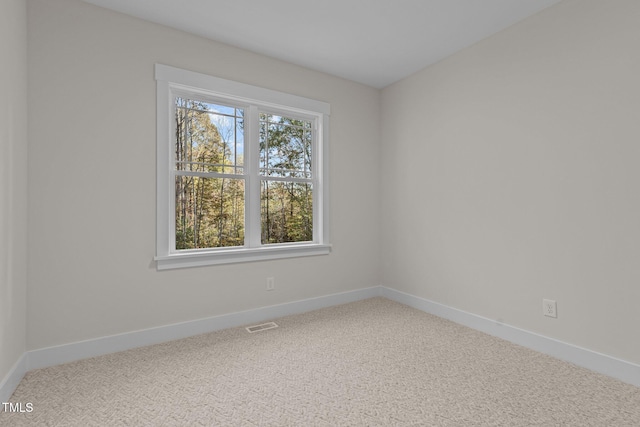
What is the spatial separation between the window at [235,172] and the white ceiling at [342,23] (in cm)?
40

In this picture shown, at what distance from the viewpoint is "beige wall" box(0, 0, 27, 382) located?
1.74m

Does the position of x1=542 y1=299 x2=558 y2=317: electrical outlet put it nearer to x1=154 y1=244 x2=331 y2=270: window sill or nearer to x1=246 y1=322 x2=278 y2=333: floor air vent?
x1=154 y1=244 x2=331 y2=270: window sill

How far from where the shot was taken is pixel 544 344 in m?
2.40

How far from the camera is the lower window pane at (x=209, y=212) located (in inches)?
111

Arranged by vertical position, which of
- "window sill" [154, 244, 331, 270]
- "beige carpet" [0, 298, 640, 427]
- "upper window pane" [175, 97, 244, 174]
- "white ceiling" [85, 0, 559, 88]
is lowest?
"beige carpet" [0, 298, 640, 427]

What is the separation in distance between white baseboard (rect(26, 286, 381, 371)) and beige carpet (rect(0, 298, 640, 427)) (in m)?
0.08

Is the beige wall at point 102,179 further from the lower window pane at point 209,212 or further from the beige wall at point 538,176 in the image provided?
the beige wall at point 538,176

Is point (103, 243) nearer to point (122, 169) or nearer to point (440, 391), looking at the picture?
point (122, 169)

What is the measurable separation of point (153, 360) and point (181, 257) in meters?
0.79

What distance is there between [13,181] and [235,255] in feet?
5.26

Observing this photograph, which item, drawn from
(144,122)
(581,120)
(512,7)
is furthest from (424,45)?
(144,122)

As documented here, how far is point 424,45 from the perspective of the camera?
9.61 feet

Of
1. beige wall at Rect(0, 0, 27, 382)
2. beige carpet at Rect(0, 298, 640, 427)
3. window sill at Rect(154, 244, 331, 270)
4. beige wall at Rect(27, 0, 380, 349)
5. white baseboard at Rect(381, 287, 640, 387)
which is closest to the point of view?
beige carpet at Rect(0, 298, 640, 427)

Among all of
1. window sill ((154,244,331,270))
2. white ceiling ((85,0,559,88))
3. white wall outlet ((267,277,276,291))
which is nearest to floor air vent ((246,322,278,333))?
white wall outlet ((267,277,276,291))
